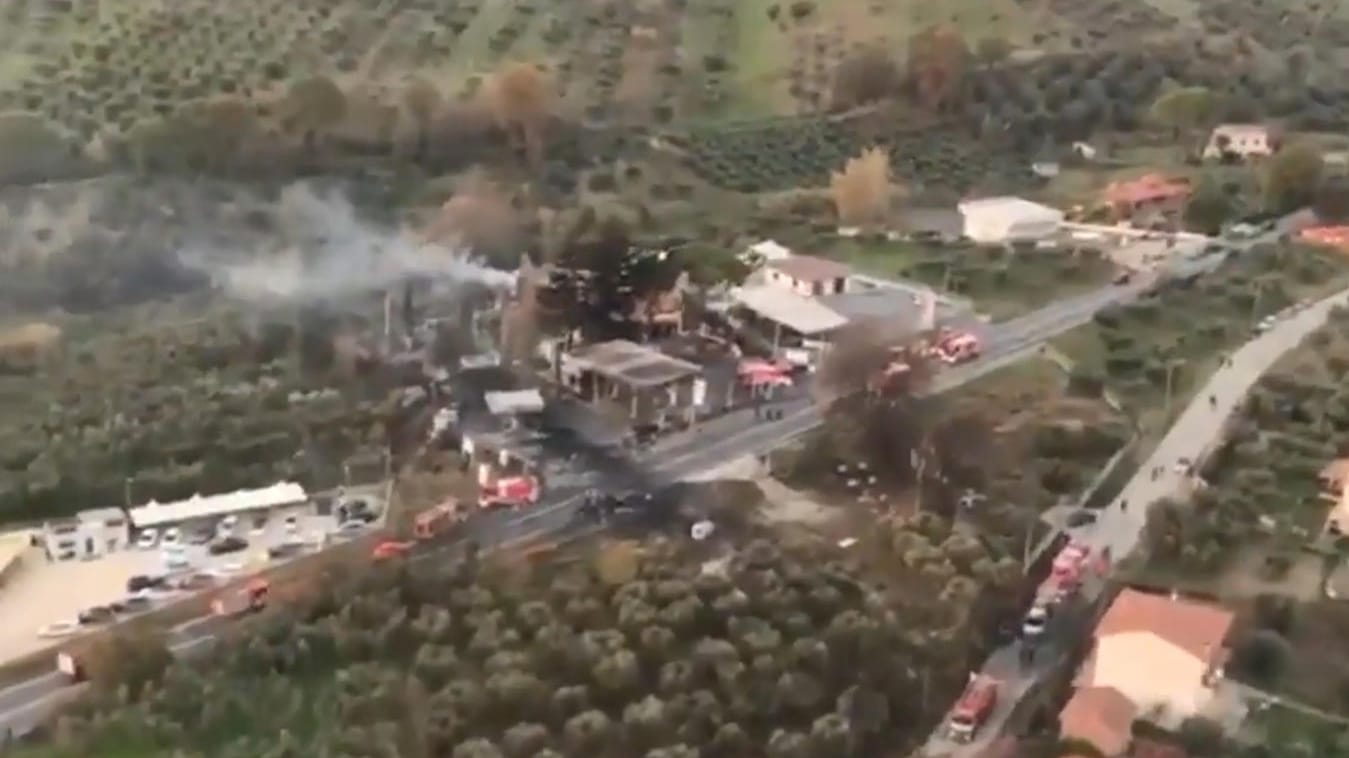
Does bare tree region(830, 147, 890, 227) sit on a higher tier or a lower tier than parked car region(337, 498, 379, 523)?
higher

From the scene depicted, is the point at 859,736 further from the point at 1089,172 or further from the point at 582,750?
the point at 1089,172

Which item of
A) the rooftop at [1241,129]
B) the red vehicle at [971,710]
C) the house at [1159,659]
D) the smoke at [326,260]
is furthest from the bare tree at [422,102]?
the rooftop at [1241,129]

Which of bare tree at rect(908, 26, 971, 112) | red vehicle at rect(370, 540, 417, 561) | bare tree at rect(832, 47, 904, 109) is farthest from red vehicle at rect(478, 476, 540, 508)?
bare tree at rect(908, 26, 971, 112)

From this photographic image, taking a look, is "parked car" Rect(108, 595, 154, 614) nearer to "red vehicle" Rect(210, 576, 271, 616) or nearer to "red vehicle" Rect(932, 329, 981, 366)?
"red vehicle" Rect(210, 576, 271, 616)

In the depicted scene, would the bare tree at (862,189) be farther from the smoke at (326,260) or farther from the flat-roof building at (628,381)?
the smoke at (326,260)

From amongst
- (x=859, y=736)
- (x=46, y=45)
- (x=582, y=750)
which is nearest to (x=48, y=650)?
(x=582, y=750)

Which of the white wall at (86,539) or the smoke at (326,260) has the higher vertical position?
the smoke at (326,260)

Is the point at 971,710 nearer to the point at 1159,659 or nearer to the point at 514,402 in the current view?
the point at 1159,659

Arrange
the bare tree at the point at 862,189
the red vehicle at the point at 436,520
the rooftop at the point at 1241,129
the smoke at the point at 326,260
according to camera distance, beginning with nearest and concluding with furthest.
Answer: the red vehicle at the point at 436,520 → the smoke at the point at 326,260 → the bare tree at the point at 862,189 → the rooftop at the point at 1241,129
